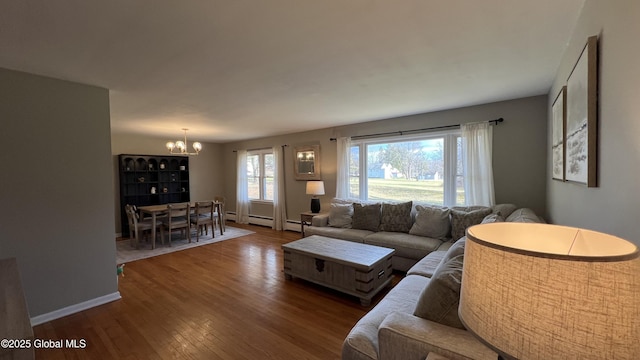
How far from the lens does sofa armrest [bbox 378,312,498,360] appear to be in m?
1.12

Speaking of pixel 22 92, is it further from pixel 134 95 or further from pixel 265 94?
pixel 265 94

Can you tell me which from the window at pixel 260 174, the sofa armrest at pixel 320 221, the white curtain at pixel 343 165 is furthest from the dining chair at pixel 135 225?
the white curtain at pixel 343 165

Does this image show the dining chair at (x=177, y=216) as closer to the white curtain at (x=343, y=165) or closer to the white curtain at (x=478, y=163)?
the white curtain at (x=343, y=165)

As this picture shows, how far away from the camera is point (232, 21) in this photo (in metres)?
1.60

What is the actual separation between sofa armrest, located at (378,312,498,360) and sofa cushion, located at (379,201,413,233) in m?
2.68

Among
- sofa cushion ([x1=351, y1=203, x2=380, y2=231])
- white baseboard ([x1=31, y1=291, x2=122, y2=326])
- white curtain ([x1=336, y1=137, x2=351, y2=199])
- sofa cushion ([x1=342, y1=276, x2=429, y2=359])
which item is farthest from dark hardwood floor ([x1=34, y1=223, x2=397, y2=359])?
white curtain ([x1=336, y1=137, x2=351, y2=199])

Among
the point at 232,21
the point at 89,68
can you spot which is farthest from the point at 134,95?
the point at 232,21

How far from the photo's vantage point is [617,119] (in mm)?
1038

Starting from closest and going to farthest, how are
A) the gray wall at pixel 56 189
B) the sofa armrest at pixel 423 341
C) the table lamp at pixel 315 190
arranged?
the sofa armrest at pixel 423 341 → the gray wall at pixel 56 189 → the table lamp at pixel 315 190

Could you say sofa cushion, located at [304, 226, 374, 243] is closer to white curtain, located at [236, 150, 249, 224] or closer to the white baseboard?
the white baseboard

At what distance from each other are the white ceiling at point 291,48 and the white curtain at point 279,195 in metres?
2.96

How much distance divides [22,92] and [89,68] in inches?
27.1

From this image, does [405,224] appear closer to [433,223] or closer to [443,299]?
[433,223]

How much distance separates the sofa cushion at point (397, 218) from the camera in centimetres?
396
